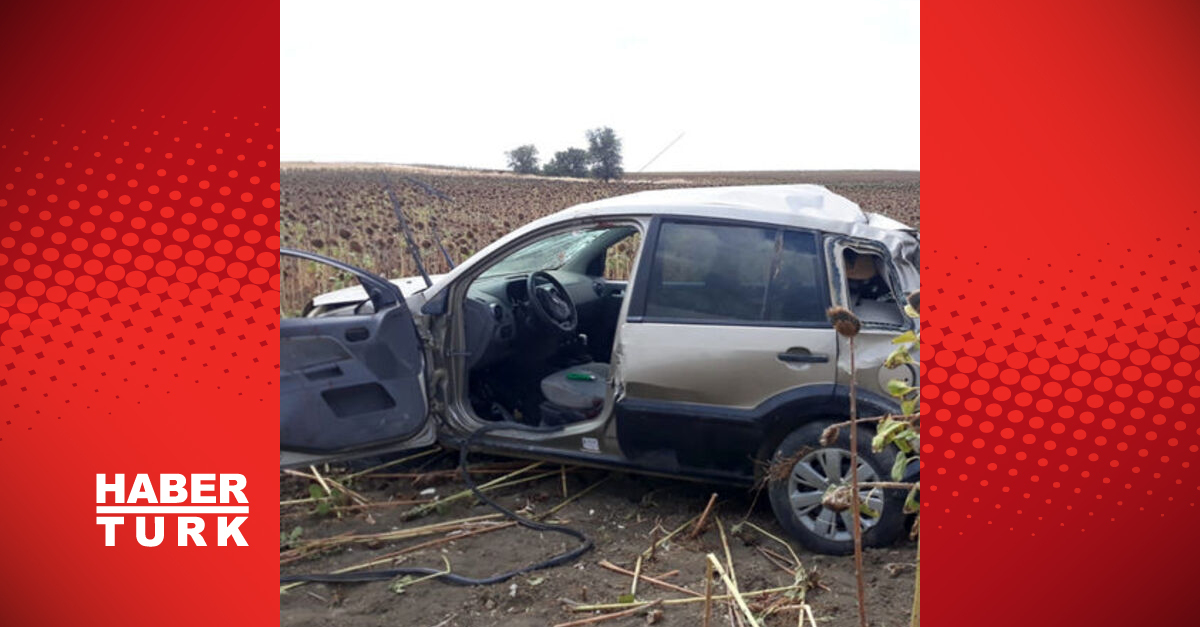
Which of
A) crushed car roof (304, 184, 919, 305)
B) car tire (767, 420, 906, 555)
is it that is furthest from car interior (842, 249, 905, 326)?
car tire (767, 420, 906, 555)

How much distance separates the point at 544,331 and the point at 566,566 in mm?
1679

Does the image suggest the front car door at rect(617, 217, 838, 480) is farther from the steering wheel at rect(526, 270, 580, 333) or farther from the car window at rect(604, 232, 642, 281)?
the car window at rect(604, 232, 642, 281)

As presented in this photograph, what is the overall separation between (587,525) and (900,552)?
1.48 metres

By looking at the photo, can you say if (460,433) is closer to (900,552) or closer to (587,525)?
(587,525)

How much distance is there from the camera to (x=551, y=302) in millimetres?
5566

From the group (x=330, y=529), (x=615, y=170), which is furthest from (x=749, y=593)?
(x=615, y=170)

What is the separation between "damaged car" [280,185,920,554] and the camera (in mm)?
4242

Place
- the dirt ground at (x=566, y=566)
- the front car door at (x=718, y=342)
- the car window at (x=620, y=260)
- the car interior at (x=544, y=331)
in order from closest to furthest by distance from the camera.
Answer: the dirt ground at (x=566, y=566), the front car door at (x=718, y=342), the car interior at (x=544, y=331), the car window at (x=620, y=260)

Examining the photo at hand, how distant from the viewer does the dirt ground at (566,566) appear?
3867mm

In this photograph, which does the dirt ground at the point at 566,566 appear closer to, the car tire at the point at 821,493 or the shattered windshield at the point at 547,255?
the car tire at the point at 821,493

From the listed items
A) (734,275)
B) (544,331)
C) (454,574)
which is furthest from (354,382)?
(734,275)

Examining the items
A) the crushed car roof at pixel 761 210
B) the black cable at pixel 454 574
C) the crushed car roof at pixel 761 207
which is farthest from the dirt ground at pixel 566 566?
the crushed car roof at pixel 761 207

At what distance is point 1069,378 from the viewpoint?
6.23 feet

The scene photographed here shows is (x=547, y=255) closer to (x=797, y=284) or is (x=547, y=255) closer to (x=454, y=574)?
(x=797, y=284)
